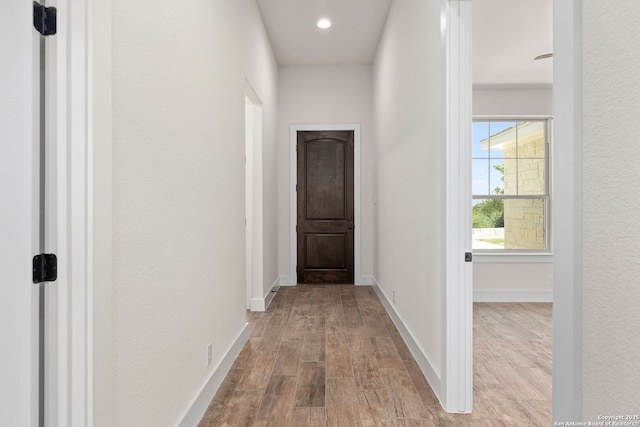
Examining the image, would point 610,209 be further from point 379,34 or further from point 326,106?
point 326,106

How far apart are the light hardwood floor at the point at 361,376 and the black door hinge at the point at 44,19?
71.4 inches

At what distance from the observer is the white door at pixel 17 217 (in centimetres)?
100

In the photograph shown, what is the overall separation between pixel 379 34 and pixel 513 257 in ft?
10.3

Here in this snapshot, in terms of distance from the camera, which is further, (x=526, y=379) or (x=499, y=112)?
(x=499, y=112)

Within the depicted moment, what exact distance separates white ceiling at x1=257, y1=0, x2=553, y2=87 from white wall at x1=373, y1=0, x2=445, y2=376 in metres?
0.37

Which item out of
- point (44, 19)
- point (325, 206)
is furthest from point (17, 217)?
point (325, 206)

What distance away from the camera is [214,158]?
233 cm

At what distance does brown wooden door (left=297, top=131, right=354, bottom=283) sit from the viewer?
5445mm

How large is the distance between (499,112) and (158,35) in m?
4.38

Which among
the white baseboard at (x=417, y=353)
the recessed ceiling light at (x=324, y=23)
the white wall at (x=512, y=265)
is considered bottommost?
the white baseboard at (x=417, y=353)

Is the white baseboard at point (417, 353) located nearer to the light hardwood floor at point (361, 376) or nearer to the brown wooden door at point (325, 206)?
the light hardwood floor at point (361, 376)

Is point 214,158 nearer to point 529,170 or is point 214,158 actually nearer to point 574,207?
point 574,207

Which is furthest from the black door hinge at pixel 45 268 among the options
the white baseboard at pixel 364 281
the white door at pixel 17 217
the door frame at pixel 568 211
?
the white baseboard at pixel 364 281

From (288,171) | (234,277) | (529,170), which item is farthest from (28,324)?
(529,170)
